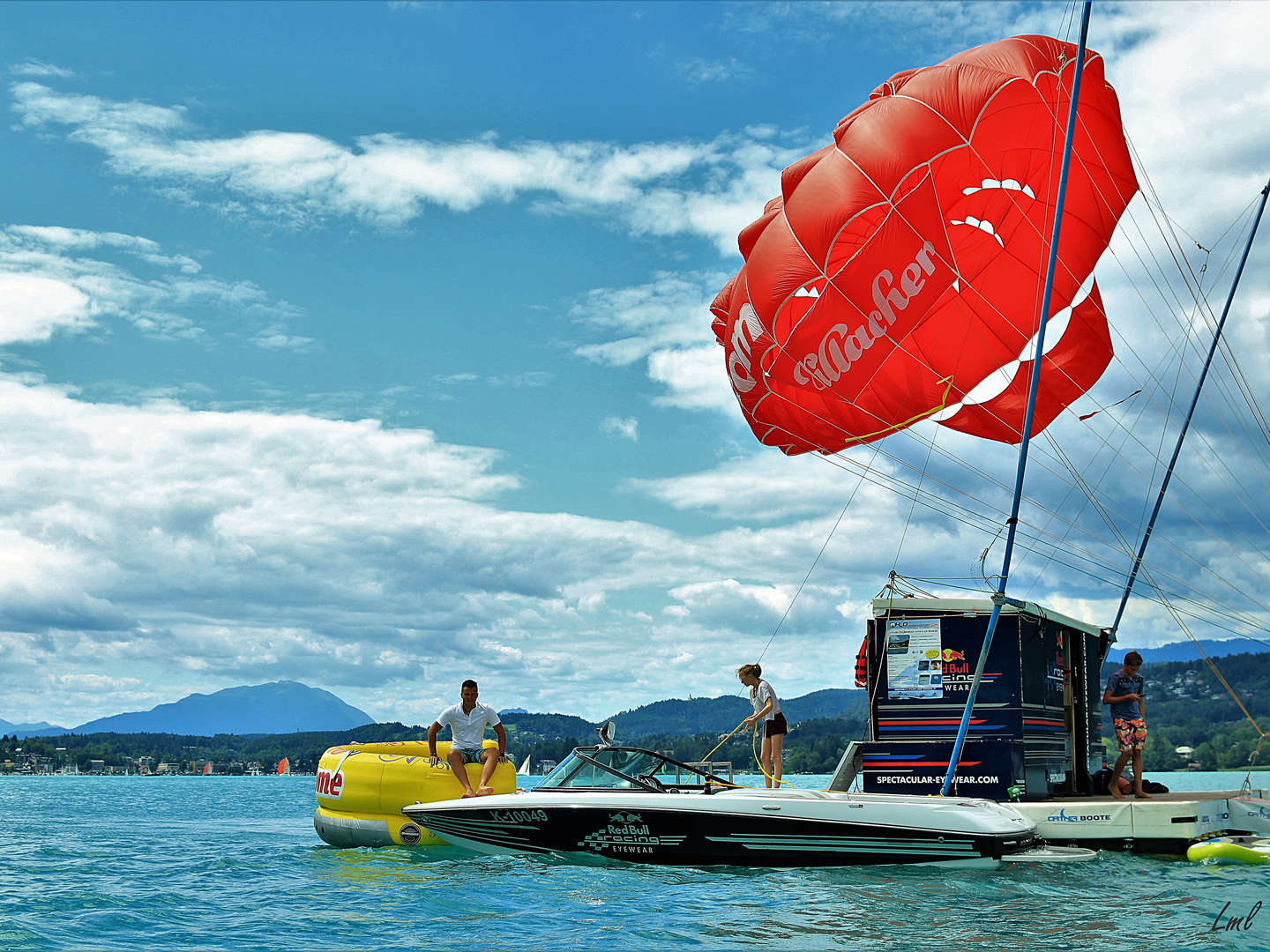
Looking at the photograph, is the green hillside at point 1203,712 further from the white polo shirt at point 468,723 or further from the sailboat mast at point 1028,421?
the white polo shirt at point 468,723

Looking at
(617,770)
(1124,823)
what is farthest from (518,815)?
(1124,823)

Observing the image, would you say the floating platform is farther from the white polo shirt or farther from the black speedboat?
the white polo shirt

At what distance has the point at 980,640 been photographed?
1455 cm

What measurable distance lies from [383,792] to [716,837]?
4.76m

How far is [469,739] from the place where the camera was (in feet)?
47.8

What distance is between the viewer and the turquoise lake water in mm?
8953

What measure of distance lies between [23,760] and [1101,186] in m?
187

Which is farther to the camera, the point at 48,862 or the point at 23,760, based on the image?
the point at 23,760

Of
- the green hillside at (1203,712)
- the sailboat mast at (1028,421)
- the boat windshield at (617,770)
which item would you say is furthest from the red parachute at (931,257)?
the green hillside at (1203,712)

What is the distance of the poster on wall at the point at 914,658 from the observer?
48.0 ft

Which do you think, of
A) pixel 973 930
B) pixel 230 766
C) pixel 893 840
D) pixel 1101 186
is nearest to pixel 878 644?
pixel 893 840

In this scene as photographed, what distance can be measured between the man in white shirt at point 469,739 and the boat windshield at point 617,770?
1666 millimetres

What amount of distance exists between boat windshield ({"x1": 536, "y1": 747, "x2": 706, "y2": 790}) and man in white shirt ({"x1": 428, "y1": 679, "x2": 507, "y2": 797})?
65.6 inches

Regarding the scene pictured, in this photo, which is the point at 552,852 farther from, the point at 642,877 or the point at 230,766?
the point at 230,766
